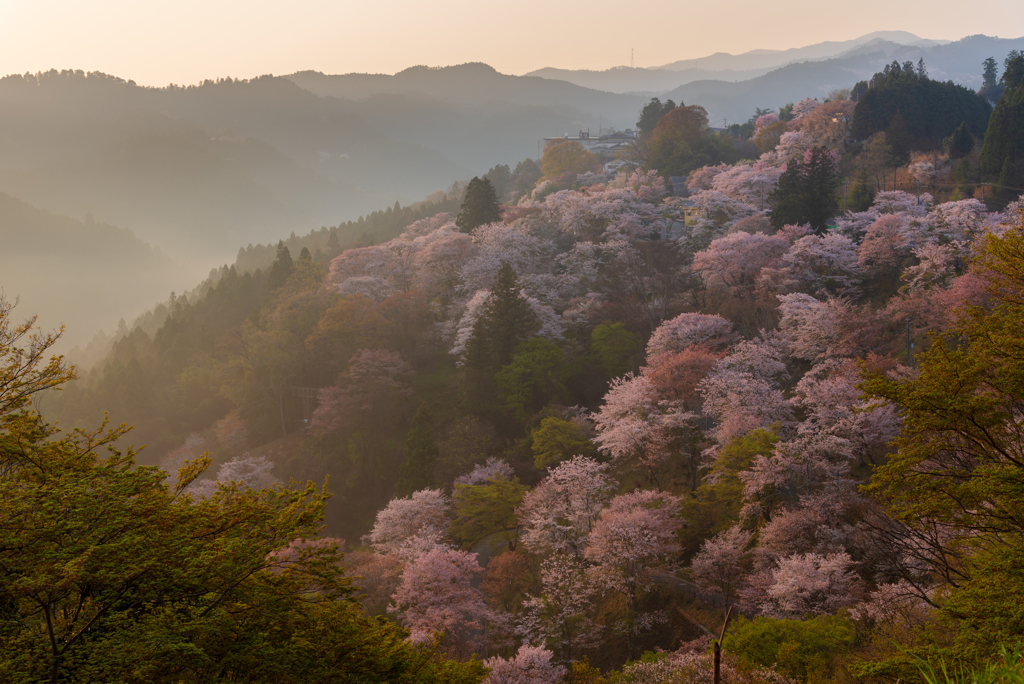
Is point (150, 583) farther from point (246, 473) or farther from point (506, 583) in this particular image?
point (246, 473)

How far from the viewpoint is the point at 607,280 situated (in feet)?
186

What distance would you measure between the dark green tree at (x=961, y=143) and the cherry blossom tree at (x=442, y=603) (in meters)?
61.8

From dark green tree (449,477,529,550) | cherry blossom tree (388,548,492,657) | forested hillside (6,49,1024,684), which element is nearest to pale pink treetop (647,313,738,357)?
forested hillside (6,49,1024,684)

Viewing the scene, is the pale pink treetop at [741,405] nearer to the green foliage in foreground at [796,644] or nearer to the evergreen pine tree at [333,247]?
the green foliage in foreground at [796,644]

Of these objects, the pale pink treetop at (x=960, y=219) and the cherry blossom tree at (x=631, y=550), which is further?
the pale pink treetop at (x=960, y=219)

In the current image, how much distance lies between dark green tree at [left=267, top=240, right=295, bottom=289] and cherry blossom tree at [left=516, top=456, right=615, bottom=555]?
5816 centimetres

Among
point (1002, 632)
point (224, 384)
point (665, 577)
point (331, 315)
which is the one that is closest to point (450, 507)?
point (665, 577)

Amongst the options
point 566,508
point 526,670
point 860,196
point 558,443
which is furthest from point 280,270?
point 526,670

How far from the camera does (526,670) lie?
2158cm

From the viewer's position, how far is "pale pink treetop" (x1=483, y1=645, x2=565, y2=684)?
20.9m

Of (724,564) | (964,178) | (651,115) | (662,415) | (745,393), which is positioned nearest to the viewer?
(724,564)

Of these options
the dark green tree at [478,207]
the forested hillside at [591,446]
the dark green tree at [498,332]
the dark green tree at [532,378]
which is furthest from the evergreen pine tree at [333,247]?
the dark green tree at [532,378]

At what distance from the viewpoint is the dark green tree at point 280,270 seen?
79.8 meters

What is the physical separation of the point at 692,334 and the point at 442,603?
2349cm
